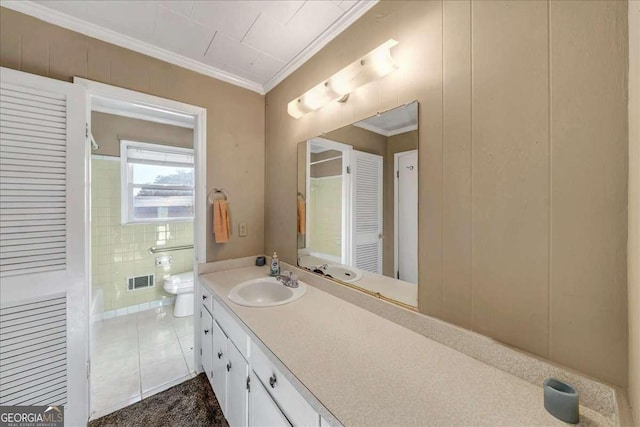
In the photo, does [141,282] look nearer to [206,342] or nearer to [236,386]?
[206,342]

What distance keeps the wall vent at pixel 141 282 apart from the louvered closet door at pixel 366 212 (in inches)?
112

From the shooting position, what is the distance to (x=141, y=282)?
2.89m

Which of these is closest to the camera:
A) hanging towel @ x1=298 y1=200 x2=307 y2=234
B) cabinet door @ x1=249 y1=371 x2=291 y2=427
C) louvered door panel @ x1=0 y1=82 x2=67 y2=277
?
cabinet door @ x1=249 y1=371 x2=291 y2=427

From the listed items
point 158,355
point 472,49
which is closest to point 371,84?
point 472,49

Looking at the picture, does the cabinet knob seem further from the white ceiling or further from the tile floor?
the white ceiling

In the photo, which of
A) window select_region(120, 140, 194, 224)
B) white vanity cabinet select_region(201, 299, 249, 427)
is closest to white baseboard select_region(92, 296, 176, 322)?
window select_region(120, 140, 194, 224)

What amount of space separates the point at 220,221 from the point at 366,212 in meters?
1.19

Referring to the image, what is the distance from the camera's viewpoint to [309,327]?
1.04 meters

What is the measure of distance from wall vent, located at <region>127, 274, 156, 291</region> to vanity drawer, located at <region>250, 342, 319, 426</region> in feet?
8.58

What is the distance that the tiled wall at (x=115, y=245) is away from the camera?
2.62m

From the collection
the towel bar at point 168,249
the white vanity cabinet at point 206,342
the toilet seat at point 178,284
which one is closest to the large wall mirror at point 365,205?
the white vanity cabinet at point 206,342

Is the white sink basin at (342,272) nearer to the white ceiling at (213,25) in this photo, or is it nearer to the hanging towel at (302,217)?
the hanging towel at (302,217)

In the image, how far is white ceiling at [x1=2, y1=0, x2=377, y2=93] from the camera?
1253 millimetres

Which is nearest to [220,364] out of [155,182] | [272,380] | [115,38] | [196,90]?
[272,380]
